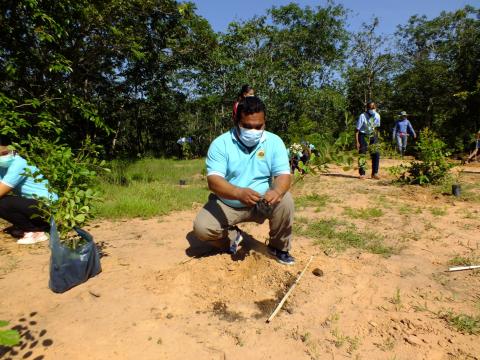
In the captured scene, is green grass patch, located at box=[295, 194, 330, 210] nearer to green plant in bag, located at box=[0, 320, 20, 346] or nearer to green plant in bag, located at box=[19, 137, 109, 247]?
green plant in bag, located at box=[19, 137, 109, 247]

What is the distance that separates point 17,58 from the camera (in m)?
4.59

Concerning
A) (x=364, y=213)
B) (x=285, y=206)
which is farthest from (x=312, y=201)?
(x=285, y=206)

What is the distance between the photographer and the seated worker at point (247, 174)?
104 inches

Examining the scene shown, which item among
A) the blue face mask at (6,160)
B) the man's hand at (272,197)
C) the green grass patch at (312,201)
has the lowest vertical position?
the green grass patch at (312,201)

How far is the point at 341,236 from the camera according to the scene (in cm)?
354

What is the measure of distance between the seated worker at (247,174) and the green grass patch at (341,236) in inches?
27.8

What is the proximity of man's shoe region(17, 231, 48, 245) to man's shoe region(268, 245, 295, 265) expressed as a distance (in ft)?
7.51

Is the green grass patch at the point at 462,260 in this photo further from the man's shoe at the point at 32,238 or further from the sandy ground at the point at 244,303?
the man's shoe at the point at 32,238

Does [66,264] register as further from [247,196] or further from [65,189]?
[247,196]

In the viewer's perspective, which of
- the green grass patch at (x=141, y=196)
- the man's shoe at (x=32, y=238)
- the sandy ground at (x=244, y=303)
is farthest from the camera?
the green grass patch at (x=141, y=196)

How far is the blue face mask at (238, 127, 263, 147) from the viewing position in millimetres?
2656

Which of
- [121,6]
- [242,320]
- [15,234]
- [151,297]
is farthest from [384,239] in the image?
[121,6]

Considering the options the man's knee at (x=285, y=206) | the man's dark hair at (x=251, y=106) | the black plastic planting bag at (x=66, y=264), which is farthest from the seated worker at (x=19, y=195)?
the man's knee at (x=285, y=206)

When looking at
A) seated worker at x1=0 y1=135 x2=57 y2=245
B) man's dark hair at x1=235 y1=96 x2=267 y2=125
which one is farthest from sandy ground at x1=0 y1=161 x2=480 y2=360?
man's dark hair at x1=235 y1=96 x2=267 y2=125
